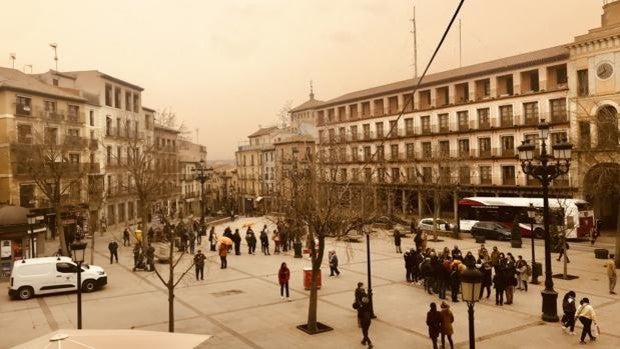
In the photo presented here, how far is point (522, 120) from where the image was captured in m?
46.7

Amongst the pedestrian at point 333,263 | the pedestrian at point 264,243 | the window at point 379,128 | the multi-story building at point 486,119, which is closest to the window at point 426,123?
the multi-story building at point 486,119

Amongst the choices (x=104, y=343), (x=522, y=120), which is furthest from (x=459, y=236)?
(x=104, y=343)

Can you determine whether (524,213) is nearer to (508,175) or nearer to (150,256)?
(508,175)

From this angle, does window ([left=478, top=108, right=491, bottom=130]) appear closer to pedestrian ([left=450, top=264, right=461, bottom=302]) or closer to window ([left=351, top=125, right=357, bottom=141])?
window ([left=351, top=125, right=357, bottom=141])

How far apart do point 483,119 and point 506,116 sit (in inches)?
106

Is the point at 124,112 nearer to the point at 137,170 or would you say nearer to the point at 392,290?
the point at 137,170

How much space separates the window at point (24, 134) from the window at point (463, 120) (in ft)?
131

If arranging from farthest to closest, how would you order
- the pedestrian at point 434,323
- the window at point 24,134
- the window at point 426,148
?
the window at point 426,148 → the window at point 24,134 → the pedestrian at point 434,323

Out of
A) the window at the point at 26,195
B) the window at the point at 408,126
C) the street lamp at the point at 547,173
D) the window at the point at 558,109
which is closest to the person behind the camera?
the street lamp at the point at 547,173

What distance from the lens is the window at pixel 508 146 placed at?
47531 mm

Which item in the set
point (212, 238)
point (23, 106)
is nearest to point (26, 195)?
point (23, 106)

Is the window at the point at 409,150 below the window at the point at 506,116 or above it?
below

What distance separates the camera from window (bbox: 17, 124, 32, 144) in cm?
4006

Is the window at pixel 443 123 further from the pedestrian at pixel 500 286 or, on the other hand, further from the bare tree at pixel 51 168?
the pedestrian at pixel 500 286
